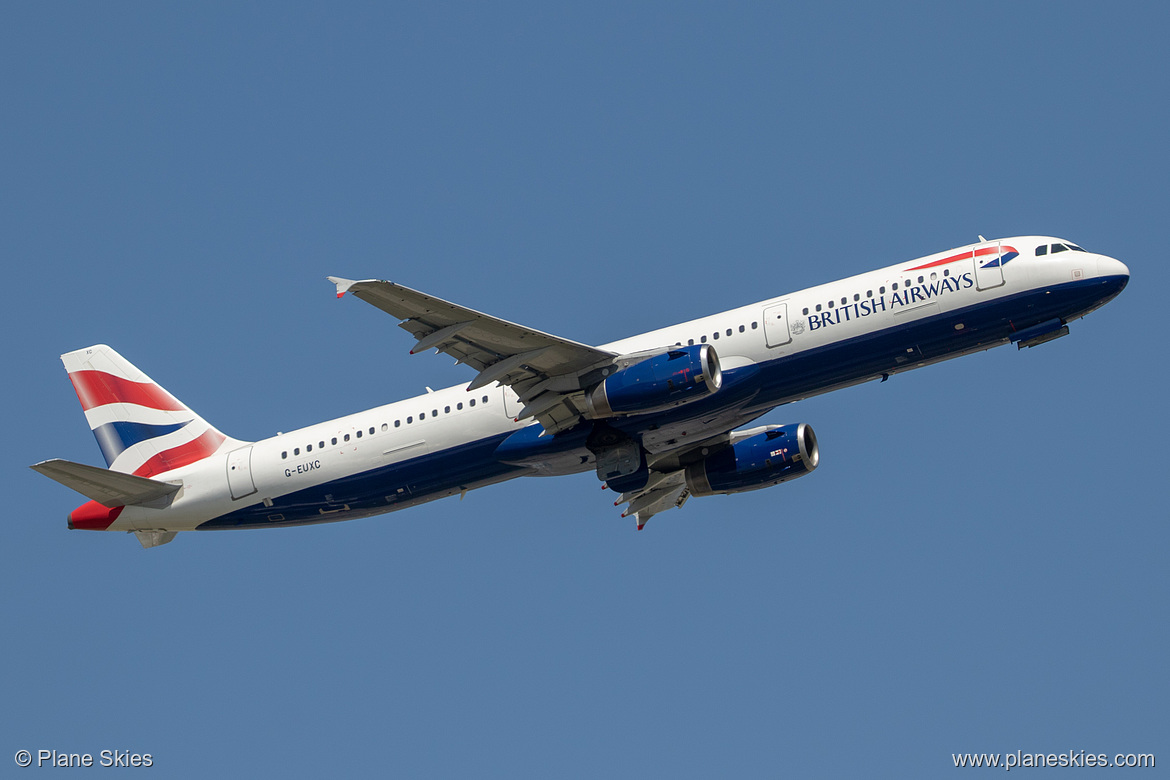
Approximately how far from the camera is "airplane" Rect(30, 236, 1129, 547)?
3978cm

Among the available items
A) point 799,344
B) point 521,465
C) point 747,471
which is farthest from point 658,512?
point 799,344

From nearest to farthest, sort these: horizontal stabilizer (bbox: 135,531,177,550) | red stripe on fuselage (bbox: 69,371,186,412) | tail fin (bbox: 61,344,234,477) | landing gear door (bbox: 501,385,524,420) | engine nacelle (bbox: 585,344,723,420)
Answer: engine nacelle (bbox: 585,344,723,420) < landing gear door (bbox: 501,385,524,420) < horizontal stabilizer (bbox: 135,531,177,550) < tail fin (bbox: 61,344,234,477) < red stripe on fuselage (bbox: 69,371,186,412)

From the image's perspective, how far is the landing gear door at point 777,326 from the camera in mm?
40781

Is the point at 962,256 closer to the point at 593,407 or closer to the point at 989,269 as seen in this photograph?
the point at 989,269

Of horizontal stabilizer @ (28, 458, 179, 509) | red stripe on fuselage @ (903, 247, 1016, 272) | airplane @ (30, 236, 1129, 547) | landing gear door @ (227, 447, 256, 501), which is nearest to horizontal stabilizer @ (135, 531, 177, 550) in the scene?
airplane @ (30, 236, 1129, 547)

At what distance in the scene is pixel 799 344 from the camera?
4059cm

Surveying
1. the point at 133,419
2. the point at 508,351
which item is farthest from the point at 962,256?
the point at 133,419

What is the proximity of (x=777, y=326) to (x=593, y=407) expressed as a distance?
6.51m

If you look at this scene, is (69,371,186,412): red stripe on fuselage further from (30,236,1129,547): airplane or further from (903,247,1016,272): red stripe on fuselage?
(903,247,1016,272): red stripe on fuselage

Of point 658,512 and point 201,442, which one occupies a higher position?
point 201,442

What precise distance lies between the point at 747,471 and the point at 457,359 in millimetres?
12859

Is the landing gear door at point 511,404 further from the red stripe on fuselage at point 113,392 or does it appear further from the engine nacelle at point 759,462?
the red stripe on fuselage at point 113,392

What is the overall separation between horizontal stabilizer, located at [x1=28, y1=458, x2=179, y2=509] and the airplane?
0.24 feet

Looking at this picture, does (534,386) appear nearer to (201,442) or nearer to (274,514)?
(274,514)
